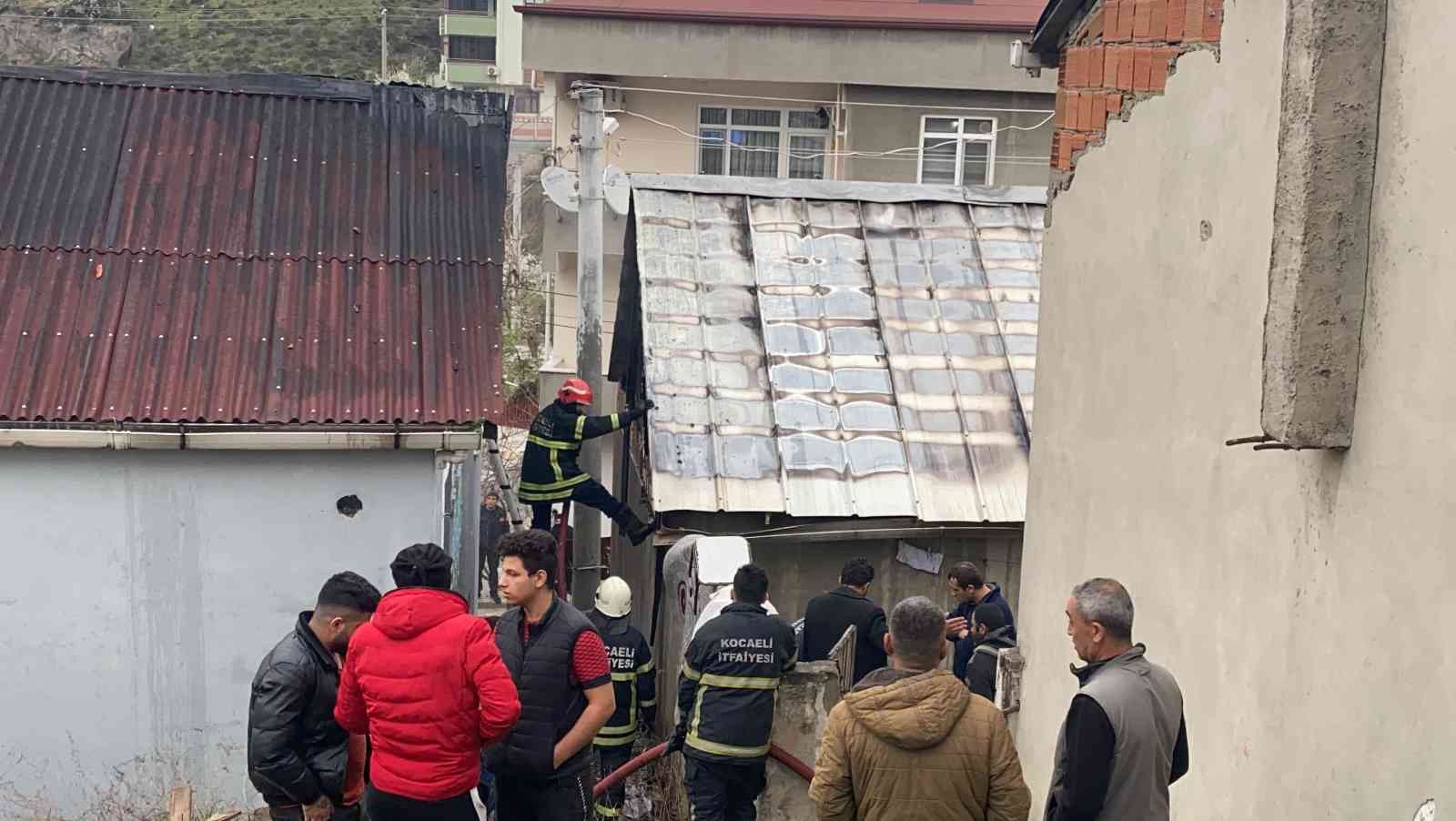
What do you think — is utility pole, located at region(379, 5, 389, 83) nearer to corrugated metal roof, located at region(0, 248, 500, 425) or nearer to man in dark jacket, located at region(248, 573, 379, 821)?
corrugated metal roof, located at region(0, 248, 500, 425)

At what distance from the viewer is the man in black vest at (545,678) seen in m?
5.80

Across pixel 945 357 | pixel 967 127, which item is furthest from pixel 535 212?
pixel 945 357

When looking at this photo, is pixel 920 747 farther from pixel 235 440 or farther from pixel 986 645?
pixel 235 440

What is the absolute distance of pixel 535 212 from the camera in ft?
141

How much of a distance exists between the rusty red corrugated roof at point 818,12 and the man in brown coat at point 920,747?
2245 centimetres

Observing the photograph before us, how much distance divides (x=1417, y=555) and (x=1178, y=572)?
1.85 m

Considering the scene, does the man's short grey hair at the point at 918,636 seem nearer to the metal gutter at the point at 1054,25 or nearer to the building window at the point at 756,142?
the metal gutter at the point at 1054,25

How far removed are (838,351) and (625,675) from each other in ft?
13.7

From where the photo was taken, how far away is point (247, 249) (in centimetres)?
963

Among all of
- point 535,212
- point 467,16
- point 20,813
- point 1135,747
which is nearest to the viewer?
point 1135,747

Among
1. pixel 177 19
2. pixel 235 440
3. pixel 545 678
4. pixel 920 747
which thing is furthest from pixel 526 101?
pixel 920 747

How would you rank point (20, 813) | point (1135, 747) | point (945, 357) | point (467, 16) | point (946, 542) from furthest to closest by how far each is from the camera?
point (467, 16), point (945, 357), point (946, 542), point (20, 813), point (1135, 747)

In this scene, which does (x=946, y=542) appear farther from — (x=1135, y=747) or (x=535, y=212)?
(x=535, y=212)

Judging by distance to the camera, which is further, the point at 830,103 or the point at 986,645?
the point at 830,103
